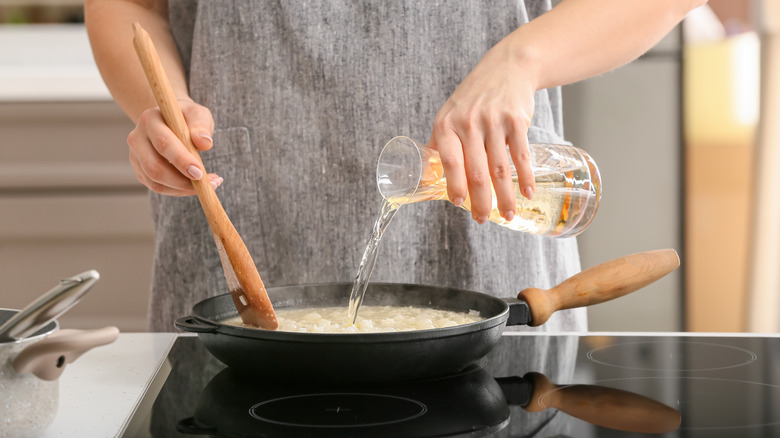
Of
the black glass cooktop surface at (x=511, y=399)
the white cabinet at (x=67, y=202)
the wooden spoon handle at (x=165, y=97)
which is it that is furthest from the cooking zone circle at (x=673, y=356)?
the white cabinet at (x=67, y=202)

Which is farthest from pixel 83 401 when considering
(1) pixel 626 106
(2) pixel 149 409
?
(1) pixel 626 106

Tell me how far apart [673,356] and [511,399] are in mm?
228

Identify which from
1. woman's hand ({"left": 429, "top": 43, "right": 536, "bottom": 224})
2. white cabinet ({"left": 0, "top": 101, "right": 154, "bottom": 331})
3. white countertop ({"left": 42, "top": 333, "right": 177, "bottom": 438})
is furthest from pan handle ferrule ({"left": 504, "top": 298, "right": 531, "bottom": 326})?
white cabinet ({"left": 0, "top": 101, "right": 154, "bottom": 331})

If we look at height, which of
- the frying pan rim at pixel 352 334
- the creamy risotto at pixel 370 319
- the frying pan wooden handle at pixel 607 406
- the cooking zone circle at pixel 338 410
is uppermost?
the frying pan rim at pixel 352 334

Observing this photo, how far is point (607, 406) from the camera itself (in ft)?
2.19

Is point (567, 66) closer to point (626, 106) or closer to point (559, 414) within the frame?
point (559, 414)

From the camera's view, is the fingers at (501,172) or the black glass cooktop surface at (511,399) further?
the fingers at (501,172)

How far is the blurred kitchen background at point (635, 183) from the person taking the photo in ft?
6.95

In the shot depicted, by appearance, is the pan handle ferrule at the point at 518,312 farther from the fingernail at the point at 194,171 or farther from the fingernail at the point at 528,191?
the fingernail at the point at 194,171

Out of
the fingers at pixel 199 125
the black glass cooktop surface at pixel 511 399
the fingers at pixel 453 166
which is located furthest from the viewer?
the fingers at pixel 199 125

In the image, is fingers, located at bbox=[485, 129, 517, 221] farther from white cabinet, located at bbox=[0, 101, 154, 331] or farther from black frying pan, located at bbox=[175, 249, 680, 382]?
white cabinet, located at bbox=[0, 101, 154, 331]

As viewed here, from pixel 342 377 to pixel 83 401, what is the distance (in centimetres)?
21

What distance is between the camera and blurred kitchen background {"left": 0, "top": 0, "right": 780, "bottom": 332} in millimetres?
2117

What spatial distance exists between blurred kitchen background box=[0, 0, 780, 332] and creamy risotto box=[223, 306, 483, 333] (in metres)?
1.33
